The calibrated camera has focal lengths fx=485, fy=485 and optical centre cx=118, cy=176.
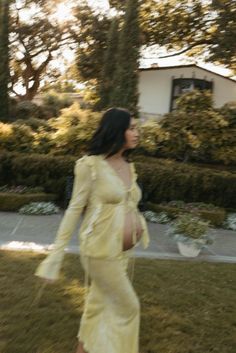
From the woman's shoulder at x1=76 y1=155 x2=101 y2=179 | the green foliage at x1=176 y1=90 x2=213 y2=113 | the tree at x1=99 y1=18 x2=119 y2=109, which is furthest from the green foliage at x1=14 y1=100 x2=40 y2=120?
the woman's shoulder at x1=76 y1=155 x2=101 y2=179

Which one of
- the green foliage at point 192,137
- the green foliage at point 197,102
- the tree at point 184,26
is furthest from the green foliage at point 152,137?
the tree at point 184,26

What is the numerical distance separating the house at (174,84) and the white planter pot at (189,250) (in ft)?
55.0

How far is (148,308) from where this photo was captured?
4.82 meters

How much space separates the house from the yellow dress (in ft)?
68.6

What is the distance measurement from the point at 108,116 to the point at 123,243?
2.63 ft

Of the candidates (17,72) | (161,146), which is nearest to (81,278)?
(161,146)

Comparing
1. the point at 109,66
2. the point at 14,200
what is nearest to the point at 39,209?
the point at 14,200

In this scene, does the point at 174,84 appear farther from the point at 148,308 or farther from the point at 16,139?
the point at 148,308

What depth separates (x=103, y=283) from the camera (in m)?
3.06

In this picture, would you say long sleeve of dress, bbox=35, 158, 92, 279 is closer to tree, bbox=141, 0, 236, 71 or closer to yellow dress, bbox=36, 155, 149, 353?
yellow dress, bbox=36, 155, 149, 353

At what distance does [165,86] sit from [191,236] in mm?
17417

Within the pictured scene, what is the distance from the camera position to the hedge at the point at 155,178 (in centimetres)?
1117

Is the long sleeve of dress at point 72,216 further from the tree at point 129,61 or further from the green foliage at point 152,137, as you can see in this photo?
the tree at point 129,61

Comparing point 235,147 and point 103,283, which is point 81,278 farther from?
point 235,147
